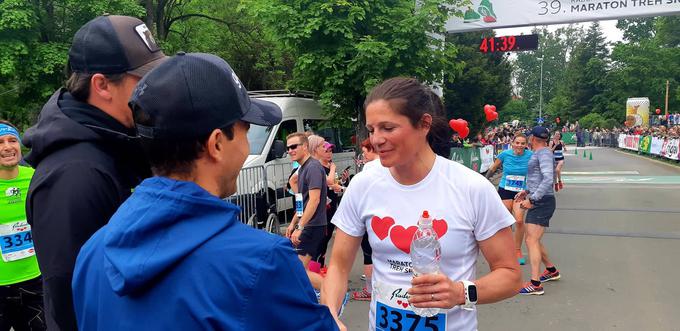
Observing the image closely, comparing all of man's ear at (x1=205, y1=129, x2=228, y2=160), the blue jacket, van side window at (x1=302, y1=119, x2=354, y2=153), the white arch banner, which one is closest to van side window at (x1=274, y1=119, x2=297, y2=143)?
van side window at (x1=302, y1=119, x2=354, y2=153)

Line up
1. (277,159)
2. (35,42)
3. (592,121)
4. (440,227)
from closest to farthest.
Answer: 1. (440,227)
2. (277,159)
3. (35,42)
4. (592,121)

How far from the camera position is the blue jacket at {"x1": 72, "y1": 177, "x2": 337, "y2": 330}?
1002 mm

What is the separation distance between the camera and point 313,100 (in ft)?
37.7

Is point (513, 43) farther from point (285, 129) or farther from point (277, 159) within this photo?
point (277, 159)

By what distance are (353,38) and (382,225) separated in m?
8.36

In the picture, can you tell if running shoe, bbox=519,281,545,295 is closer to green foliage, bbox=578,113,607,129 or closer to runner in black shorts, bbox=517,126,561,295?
runner in black shorts, bbox=517,126,561,295

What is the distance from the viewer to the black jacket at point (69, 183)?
1.46 metres

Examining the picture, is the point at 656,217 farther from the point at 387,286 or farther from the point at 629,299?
the point at 387,286

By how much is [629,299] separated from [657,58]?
5774cm

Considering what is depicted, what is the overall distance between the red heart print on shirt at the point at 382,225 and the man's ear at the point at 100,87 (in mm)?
1179

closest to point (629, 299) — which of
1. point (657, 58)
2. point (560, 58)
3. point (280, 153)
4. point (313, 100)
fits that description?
point (280, 153)

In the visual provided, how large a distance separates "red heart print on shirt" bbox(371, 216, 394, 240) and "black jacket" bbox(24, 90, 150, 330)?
40.4 inches

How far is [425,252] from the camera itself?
2041mm

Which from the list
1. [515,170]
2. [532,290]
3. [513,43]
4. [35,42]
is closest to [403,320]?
[532,290]
